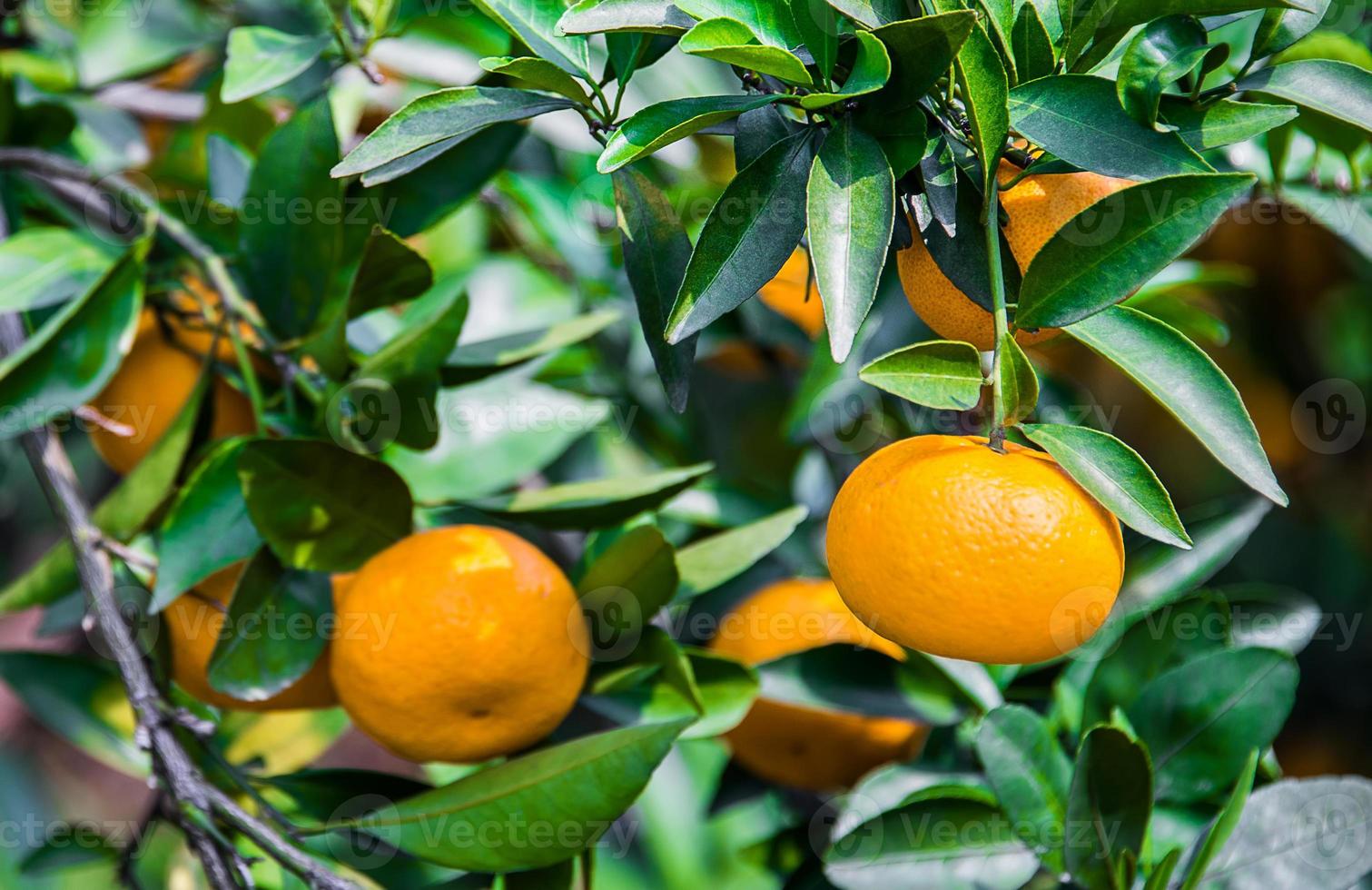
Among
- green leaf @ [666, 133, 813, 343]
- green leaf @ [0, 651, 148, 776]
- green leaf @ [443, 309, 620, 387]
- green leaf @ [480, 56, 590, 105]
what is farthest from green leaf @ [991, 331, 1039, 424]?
green leaf @ [0, 651, 148, 776]

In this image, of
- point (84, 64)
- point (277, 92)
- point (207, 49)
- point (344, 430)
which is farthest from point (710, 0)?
point (207, 49)

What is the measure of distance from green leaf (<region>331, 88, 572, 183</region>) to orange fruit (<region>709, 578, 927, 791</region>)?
497 mm

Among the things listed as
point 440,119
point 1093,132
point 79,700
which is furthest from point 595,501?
point 79,700

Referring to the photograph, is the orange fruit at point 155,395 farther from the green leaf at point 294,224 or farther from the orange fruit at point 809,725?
the orange fruit at point 809,725

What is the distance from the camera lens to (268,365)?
2.93 feet

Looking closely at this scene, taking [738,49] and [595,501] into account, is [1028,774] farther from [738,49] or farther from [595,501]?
[738,49]

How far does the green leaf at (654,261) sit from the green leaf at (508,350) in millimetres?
225

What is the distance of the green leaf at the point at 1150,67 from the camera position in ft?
1.73

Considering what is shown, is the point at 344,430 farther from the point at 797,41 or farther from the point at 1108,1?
the point at 1108,1

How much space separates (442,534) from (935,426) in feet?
1.39

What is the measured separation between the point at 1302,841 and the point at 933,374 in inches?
19.3

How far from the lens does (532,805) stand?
0.69m

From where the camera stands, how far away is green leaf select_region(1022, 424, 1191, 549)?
0.50 meters

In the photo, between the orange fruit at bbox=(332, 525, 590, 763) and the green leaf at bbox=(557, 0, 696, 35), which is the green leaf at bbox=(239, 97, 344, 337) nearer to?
the orange fruit at bbox=(332, 525, 590, 763)
